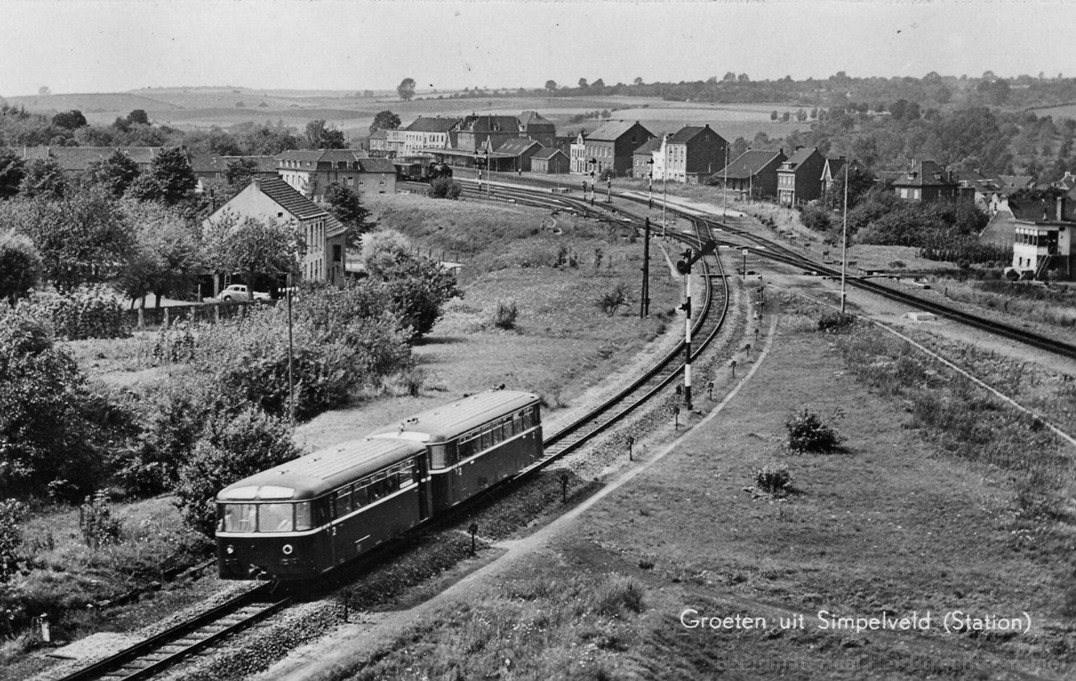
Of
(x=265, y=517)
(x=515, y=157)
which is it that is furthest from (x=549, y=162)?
(x=265, y=517)

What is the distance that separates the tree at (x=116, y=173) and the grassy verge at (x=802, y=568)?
80.8 meters

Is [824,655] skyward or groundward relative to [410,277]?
groundward

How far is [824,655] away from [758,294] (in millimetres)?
44509

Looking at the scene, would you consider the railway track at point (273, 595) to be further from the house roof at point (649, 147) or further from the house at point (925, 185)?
the house roof at point (649, 147)

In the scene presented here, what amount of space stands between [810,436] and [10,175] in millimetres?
89455

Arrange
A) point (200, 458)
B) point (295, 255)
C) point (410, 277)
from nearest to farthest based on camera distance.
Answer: point (200, 458), point (410, 277), point (295, 255)

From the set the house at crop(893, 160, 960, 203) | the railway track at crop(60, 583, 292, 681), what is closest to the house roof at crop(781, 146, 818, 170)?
the house at crop(893, 160, 960, 203)

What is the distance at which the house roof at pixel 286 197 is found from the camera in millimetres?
75188

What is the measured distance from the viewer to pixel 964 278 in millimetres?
80500

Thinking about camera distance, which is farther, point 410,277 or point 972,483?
point 410,277

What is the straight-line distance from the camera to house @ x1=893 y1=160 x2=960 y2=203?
13275cm

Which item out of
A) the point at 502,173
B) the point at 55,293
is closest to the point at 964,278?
the point at 55,293

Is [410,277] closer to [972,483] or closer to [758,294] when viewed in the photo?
[758,294]

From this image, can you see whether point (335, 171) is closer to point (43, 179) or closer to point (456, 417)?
point (43, 179)
